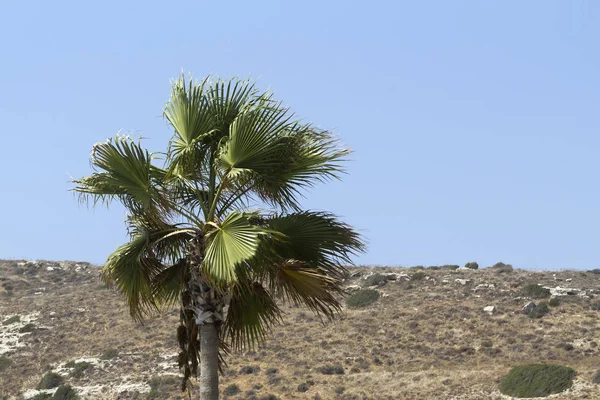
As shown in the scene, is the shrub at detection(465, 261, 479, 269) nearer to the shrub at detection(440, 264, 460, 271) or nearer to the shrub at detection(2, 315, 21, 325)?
the shrub at detection(440, 264, 460, 271)

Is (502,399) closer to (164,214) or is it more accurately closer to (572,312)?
(572,312)

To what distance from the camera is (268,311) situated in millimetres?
10906

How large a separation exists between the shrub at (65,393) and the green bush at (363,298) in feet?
64.2

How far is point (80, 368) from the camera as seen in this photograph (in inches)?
1887

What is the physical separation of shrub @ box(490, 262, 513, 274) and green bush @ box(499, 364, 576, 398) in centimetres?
2505

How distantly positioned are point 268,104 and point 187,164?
51.0 inches

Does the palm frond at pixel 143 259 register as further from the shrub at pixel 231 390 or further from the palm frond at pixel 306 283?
the shrub at pixel 231 390

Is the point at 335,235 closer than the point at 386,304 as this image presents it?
Yes

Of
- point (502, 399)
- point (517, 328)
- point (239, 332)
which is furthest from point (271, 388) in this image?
point (239, 332)

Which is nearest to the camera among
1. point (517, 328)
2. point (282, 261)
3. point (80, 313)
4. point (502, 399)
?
point (282, 261)

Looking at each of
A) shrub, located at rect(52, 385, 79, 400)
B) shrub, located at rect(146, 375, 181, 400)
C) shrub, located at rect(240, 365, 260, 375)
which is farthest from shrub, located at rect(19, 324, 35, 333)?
shrub, located at rect(240, 365, 260, 375)

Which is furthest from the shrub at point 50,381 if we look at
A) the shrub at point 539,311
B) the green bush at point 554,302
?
the green bush at point 554,302

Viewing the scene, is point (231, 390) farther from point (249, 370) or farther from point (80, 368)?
point (80, 368)

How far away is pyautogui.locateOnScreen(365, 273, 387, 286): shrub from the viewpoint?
60594mm
